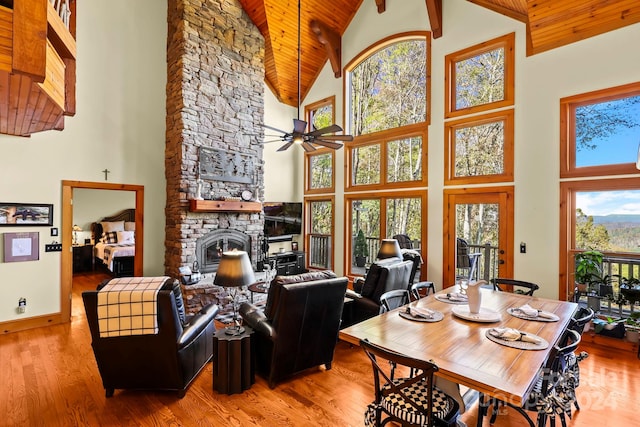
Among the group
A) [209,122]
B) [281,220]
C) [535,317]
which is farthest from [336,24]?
[535,317]

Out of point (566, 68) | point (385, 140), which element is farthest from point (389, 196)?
point (566, 68)

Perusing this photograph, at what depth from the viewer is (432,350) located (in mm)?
1933

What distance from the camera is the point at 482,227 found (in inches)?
206

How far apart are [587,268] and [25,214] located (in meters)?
7.85

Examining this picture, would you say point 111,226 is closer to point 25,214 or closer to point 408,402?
point 25,214

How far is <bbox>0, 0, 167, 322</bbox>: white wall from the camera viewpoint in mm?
4469

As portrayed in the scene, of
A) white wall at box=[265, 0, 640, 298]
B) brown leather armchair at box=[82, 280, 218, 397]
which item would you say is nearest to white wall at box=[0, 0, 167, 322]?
brown leather armchair at box=[82, 280, 218, 397]

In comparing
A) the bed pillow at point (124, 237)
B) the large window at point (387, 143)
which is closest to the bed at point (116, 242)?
the bed pillow at point (124, 237)

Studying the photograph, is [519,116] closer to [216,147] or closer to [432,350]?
[432,350]

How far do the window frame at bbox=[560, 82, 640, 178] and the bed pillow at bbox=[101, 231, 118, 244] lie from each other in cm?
1027

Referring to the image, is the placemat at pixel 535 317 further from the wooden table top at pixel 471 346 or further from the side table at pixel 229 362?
the side table at pixel 229 362

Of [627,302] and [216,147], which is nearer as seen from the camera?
[627,302]

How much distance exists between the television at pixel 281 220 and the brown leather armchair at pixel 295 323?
4.43 m

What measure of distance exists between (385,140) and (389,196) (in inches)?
47.5
